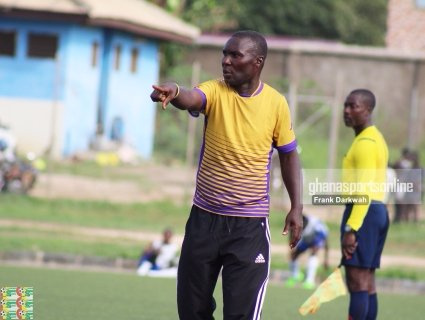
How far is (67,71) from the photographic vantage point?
30.7m

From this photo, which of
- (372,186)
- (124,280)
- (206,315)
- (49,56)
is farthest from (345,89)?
(206,315)

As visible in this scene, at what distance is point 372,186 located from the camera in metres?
9.81

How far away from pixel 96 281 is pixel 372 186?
17.6 ft

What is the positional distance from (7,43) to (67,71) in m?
1.79

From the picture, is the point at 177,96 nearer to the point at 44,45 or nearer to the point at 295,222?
the point at 295,222

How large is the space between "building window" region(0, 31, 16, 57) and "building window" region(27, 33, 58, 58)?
0.47 m

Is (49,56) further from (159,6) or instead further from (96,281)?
(96,281)

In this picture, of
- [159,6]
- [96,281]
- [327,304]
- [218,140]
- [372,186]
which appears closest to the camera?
[218,140]

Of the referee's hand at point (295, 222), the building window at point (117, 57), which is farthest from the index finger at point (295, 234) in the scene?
the building window at point (117, 57)

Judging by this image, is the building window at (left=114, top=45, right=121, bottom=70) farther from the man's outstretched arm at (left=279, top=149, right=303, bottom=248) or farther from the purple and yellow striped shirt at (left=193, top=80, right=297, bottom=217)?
the purple and yellow striped shirt at (left=193, top=80, right=297, bottom=217)

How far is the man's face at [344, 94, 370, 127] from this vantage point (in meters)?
10.1

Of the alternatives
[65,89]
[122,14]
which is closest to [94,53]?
[122,14]

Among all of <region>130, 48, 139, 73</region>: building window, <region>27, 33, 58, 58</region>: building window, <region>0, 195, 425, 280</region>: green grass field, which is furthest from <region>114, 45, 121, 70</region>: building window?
<region>0, 195, 425, 280</region>: green grass field

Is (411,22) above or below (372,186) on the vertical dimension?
above
